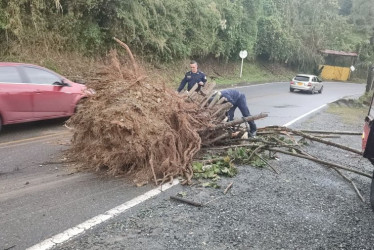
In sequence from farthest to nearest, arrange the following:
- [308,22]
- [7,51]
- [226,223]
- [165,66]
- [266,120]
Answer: [308,22], [165,66], [7,51], [266,120], [226,223]

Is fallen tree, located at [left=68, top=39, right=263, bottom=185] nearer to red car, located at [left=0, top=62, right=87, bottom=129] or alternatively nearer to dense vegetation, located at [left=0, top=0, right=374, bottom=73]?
red car, located at [left=0, top=62, right=87, bottom=129]

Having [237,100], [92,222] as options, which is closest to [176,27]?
[237,100]

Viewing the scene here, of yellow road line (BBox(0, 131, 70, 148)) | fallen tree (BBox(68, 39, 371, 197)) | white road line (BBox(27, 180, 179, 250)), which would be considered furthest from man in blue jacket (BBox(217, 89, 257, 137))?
yellow road line (BBox(0, 131, 70, 148))

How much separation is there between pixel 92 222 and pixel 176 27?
18.6 m

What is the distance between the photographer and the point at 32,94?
811 centimetres

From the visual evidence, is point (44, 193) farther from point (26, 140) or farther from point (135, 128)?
point (26, 140)

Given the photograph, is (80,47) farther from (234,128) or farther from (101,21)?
(234,128)

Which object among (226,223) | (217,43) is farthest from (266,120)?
(217,43)

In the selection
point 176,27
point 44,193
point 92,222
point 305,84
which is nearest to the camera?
point 92,222

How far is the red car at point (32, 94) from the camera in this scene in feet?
25.4

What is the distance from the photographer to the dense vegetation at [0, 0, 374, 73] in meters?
14.1

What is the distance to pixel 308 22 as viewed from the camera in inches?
1826

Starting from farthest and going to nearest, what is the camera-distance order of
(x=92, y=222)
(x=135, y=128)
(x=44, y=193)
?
(x=135, y=128), (x=44, y=193), (x=92, y=222)

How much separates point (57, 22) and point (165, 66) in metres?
7.56
